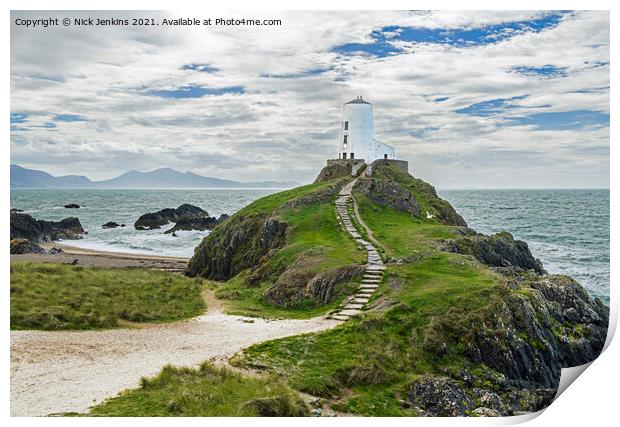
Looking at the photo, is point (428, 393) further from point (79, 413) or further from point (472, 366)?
point (79, 413)

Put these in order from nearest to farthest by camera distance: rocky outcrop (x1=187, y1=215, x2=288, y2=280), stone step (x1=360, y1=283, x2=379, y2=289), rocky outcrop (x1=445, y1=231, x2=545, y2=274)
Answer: stone step (x1=360, y1=283, x2=379, y2=289) < rocky outcrop (x1=445, y1=231, x2=545, y2=274) < rocky outcrop (x1=187, y1=215, x2=288, y2=280)

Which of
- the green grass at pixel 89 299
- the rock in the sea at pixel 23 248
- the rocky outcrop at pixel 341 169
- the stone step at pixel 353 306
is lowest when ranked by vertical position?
the rock in the sea at pixel 23 248

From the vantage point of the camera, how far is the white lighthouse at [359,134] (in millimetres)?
42594

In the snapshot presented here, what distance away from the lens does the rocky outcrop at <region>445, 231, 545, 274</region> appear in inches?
1147

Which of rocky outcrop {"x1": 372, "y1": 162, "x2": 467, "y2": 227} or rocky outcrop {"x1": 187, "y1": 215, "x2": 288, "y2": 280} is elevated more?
rocky outcrop {"x1": 372, "y1": 162, "x2": 467, "y2": 227}

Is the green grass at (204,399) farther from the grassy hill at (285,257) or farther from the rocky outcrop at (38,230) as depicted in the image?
the rocky outcrop at (38,230)

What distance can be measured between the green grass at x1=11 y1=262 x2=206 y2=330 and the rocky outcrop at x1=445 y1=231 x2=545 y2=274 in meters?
13.4

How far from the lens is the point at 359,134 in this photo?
143 feet

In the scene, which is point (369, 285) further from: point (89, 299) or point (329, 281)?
point (89, 299)

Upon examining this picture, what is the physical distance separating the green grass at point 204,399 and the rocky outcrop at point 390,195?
78.8 ft

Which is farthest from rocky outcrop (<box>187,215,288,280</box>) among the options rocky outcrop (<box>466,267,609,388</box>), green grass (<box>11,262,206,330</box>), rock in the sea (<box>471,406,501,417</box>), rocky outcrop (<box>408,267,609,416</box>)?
rock in the sea (<box>471,406,501,417</box>)

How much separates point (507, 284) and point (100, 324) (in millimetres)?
15048

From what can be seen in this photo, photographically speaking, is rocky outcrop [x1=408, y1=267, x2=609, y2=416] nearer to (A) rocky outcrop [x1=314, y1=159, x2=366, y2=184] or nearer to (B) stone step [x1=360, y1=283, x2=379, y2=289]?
(B) stone step [x1=360, y1=283, x2=379, y2=289]

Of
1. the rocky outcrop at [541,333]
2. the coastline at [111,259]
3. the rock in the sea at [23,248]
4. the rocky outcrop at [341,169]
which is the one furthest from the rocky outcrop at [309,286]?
the rock in the sea at [23,248]
